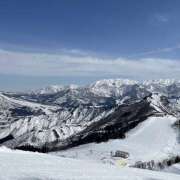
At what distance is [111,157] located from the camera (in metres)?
192

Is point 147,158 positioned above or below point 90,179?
below

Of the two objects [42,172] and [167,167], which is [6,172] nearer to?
[42,172]

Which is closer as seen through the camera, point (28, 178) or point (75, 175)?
point (28, 178)

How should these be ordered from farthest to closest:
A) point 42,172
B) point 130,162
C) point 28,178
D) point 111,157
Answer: point 111,157
point 130,162
point 42,172
point 28,178

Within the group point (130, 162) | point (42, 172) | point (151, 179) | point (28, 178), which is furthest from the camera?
point (130, 162)

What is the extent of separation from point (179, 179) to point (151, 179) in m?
4.80

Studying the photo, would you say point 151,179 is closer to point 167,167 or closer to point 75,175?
point 75,175

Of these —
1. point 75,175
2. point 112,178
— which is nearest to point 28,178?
point 75,175

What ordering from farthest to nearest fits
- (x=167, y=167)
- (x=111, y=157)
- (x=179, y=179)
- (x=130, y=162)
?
(x=111, y=157) < (x=130, y=162) < (x=167, y=167) < (x=179, y=179)

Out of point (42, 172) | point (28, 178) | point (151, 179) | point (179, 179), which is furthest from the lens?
point (179, 179)

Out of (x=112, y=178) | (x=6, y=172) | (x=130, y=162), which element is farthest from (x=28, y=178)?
(x=130, y=162)

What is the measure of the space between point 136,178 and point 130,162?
146m

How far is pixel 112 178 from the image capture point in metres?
33.5

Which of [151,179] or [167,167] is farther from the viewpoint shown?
[167,167]
